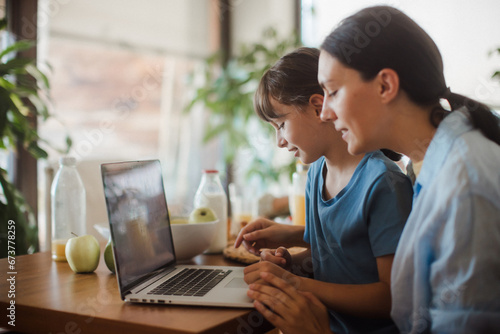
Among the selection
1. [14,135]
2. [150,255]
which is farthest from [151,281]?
[14,135]

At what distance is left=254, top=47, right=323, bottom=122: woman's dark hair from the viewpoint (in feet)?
3.83

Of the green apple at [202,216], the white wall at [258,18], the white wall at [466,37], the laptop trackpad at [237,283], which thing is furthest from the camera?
the white wall at [258,18]

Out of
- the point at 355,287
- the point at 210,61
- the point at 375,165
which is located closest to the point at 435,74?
the point at 375,165

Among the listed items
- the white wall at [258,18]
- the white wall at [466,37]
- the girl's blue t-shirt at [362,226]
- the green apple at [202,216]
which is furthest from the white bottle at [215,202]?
the white wall at [258,18]

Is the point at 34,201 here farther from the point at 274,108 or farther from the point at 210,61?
the point at 274,108

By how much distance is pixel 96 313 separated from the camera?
0.81 metres

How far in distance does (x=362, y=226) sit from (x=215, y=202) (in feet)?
1.88

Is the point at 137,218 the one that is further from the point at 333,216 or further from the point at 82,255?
the point at 333,216

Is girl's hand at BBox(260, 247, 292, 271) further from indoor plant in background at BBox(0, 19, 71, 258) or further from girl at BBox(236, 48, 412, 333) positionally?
indoor plant in background at BBox(0, 19, 71, 258)

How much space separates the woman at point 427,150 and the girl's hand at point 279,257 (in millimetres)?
213

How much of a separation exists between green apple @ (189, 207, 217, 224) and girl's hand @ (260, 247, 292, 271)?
0.25 m

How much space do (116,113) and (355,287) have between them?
290 cm

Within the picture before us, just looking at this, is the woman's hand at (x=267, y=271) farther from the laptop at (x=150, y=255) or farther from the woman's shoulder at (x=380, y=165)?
the woman's shoulder at (x=380, y=165)

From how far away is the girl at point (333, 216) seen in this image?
3.03 ft
